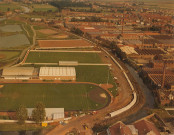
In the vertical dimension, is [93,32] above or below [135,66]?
above

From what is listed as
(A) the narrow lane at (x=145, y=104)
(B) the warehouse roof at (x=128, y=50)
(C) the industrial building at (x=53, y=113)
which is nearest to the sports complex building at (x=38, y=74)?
(C) the industrial building at (x=53, y=113)

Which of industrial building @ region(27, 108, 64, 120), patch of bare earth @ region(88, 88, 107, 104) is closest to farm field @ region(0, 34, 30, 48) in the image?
patch of bare earth @ region(88, 88, 107, 104)

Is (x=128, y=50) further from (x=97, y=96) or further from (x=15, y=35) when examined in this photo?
(x=15, y=35)

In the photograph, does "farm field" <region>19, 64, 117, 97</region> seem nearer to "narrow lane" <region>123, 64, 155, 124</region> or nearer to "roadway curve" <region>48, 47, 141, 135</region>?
"roadway curve" <region>48, 47, 141, 135</region>

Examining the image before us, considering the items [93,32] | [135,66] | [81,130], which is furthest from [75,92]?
[93,32]

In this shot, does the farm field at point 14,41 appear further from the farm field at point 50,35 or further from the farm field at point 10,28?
the farm field at point 10,28

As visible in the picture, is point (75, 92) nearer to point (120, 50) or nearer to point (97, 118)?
point (97, 118)

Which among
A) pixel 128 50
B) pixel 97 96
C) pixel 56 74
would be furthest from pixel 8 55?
pixel 128 50
